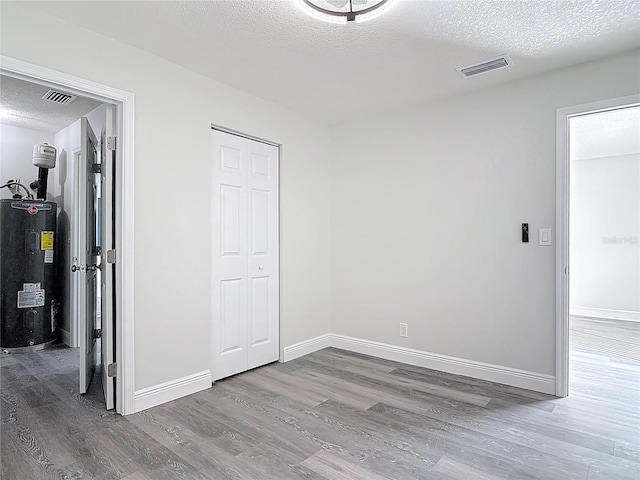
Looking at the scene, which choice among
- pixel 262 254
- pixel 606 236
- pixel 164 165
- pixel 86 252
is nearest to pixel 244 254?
pixel 262 254

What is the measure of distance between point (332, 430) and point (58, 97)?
360 centimetres

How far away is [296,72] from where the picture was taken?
9.64ft

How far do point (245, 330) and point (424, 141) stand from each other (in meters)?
2.38

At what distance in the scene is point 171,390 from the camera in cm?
275

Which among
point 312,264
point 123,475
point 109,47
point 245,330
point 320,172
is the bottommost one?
point 123,475

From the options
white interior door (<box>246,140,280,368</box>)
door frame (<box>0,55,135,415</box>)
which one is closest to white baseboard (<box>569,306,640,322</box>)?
white interior door (<box>246,140,280,368</box>)

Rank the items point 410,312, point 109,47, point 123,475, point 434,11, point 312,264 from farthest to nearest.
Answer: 1. point 312,264
2. point 410,312
3. point 109,47
4. point 434,11
5. point 123,475

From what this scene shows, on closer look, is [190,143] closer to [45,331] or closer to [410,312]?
[410,312]

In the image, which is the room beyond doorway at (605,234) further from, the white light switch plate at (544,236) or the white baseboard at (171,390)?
the white baseboard at (171,390)

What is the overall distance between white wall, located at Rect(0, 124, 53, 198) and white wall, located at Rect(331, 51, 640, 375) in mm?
3580

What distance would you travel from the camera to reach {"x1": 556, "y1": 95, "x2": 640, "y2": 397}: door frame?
2.81 metres

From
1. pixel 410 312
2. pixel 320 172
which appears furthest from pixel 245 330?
pixel 320 172

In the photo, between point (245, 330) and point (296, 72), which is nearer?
point (296, 72)

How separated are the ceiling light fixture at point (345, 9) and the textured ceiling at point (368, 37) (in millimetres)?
84
